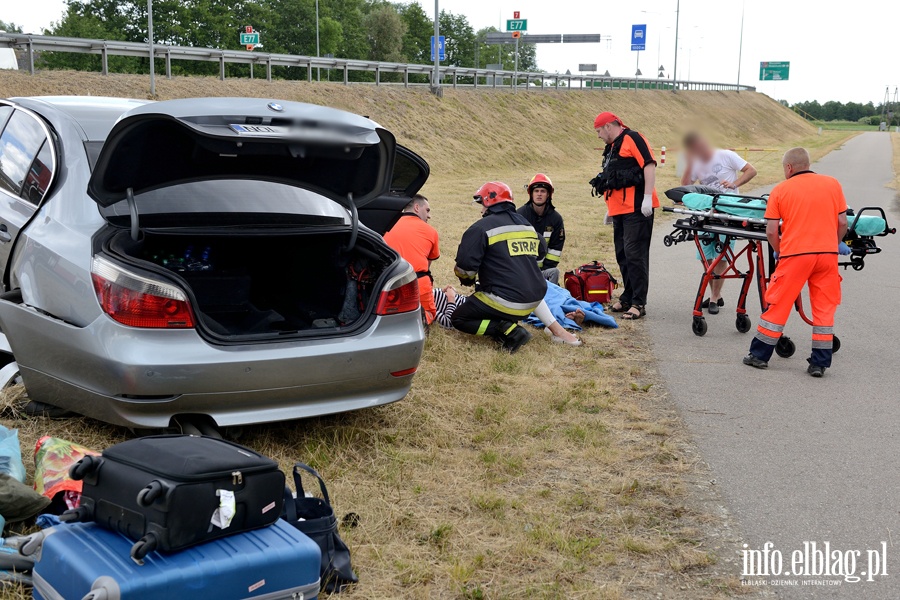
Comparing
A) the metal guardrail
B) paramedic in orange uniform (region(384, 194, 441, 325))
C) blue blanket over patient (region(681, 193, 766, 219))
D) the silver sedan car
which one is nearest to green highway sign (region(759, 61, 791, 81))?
the metal guardrail

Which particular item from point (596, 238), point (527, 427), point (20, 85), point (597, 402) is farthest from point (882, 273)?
point (20, 85)

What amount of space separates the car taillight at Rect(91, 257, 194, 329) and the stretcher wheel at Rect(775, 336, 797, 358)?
17.7 ft

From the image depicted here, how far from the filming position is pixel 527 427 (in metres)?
5.91

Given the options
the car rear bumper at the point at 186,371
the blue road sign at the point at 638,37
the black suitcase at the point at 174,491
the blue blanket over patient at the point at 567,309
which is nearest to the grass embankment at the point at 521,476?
the blue blanket over patient at the point at 567,309

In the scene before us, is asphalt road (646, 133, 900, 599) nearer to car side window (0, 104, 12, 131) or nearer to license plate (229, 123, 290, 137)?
license plate (229, 123, 290, 137)

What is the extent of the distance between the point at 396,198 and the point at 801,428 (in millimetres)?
3374

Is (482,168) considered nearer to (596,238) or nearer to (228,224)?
(596,238)

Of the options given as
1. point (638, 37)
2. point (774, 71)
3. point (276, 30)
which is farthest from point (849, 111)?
point (276, 30)

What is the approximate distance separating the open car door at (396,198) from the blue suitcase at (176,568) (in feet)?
13.4

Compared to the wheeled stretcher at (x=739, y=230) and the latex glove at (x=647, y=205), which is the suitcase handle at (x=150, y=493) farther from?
the latex glove at (x=647, y=205)

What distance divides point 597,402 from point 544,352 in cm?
150

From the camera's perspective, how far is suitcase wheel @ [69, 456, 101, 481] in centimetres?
331

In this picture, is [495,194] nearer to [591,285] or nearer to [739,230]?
[591,285]

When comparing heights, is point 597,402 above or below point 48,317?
below
